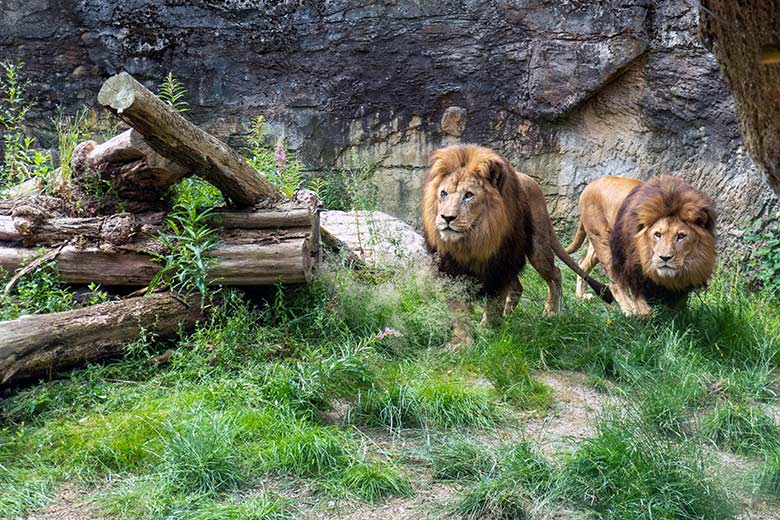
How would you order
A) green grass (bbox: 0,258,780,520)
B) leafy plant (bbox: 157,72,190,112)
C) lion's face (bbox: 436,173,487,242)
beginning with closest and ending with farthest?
1. green grass (bbox: 0,258,780,520)
2. lion's face (bbox: 436,173,487,242)
3. leafy plant (bbox: 157,72,190,112)

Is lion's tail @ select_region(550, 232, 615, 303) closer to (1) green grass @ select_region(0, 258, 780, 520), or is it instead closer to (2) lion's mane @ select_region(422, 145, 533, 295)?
(1) green grass @ select_region(0, 258, 780, 520)

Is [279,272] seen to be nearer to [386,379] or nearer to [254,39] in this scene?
[386,379]

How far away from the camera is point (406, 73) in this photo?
1016cm

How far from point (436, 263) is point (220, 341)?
2066mm

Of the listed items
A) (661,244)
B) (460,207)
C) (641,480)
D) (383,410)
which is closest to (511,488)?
(641,480)

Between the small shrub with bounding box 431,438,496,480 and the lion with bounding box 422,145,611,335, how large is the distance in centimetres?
245

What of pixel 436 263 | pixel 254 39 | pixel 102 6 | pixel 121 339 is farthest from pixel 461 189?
pixel 102 6

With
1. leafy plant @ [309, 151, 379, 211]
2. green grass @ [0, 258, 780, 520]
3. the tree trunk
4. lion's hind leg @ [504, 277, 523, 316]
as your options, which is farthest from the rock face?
the tree trunk

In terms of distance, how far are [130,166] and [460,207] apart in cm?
255

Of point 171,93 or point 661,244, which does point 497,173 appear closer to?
point 661,244

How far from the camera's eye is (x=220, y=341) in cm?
596

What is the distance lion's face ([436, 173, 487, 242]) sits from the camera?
675 cm

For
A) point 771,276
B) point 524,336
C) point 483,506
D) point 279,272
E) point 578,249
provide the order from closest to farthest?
point 483,506 → point 279,272 → point 524,336 → point 771,276 → point 578,249

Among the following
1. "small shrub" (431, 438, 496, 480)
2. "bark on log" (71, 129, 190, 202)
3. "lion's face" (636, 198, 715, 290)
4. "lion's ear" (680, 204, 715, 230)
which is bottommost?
"small shrub" (431, 438, 496, 480)
